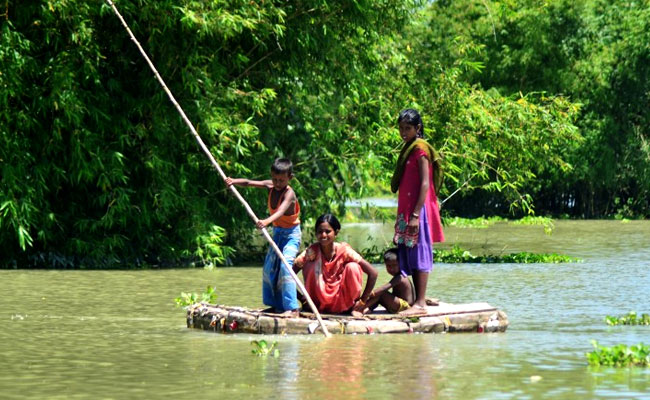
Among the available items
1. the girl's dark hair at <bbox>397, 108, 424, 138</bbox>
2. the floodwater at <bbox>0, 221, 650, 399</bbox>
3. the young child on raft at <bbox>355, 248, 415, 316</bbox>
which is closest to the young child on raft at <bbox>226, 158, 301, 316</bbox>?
the floodwater at <bbox>0, 221, 650, 399</bbox>

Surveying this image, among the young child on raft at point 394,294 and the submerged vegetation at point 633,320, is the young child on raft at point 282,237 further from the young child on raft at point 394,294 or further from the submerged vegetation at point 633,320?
the submerged vegetation at point 633,320

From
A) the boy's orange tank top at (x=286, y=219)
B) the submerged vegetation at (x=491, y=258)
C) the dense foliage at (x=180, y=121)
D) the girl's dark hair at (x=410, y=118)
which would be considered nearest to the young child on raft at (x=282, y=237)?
the boy's orange tank top at (x=286, y=219)

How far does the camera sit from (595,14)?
36625 mm

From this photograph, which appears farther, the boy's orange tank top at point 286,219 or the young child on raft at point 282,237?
the boy's orange tank top at point 286,219

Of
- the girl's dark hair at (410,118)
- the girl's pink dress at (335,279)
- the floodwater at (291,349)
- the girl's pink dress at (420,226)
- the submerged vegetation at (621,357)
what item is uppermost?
the girl's dark hair at (410,118)

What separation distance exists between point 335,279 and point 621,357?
282 centimetres

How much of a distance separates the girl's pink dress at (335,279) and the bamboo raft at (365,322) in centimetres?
27

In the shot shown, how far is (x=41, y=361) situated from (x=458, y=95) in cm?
1263

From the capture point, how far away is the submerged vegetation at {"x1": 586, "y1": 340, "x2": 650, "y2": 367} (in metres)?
8.52

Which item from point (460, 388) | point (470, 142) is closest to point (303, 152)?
point (470, 142)

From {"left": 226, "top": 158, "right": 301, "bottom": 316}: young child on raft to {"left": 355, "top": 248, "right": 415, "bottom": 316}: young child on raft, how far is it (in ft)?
2.15

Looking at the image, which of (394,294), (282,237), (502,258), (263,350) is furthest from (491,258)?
(263,350)

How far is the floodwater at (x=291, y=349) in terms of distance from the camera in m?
7.85

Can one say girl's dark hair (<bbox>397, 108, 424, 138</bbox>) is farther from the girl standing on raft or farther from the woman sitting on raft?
the woman sitting on raft
